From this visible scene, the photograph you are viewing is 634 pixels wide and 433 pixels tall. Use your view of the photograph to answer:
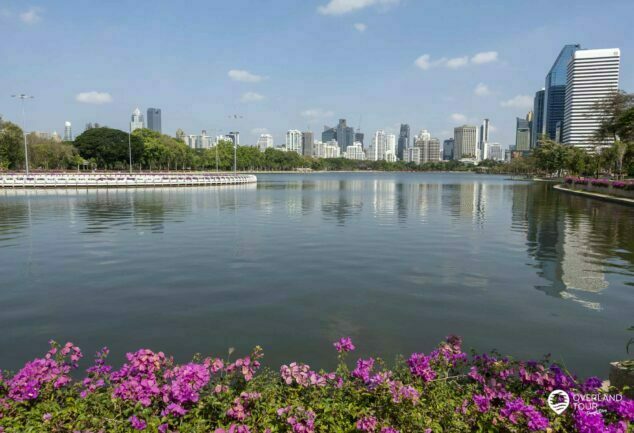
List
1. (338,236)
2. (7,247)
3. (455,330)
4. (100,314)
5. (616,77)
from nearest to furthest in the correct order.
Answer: (455,330) < (100,314) < (7,247) < (338,236) < (616,77)

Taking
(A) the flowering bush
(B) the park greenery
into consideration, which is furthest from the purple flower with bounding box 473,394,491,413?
(B) the park greenery

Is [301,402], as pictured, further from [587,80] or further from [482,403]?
[587,80]

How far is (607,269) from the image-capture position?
39.7 ft

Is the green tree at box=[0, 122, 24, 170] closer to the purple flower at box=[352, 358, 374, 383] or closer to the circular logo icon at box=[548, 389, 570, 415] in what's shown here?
the purple flower at box=[352, 358, 374, 383]

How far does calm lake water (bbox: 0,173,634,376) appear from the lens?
7.14 m

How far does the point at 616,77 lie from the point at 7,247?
185m

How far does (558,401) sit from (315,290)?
6156 millimetres

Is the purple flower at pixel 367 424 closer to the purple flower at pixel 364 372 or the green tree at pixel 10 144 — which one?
the purple flower at pixel 364 372

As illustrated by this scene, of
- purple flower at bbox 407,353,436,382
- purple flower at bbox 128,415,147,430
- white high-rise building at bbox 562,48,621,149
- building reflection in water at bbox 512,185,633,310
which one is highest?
white high-rise building at bbox 562,48,621,149

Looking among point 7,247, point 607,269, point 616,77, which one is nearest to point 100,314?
point 7,247

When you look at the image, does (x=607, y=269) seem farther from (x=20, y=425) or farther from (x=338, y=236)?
(x=20, y=425)

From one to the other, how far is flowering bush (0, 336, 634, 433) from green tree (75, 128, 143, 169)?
109809 mm

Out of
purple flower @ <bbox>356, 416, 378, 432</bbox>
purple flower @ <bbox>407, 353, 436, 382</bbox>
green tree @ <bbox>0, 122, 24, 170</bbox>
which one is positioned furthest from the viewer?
green tree @ <bbox>0, 122, 24, 170</bbox>

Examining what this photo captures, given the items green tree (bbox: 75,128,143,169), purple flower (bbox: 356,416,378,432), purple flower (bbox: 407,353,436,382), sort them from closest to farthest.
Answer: purple flower (bbox: 356,416,378,432)
purple flower (bbox: 407,353,436,382)
green tree (bbox: 75,128,143,169)
